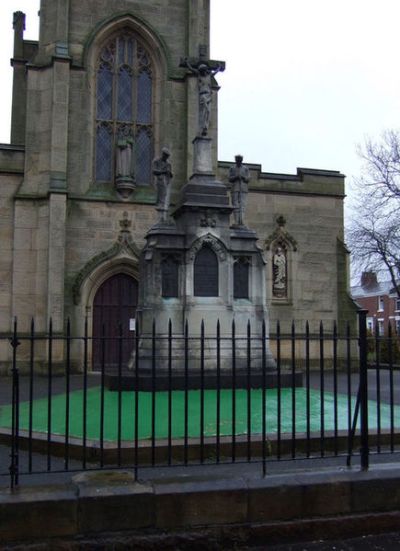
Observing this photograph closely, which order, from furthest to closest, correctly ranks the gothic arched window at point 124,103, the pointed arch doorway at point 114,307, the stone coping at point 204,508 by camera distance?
the gothic arched window at point 124,103 < the pointed arch doorway at point 114,307 < the stone coping at point 204,508

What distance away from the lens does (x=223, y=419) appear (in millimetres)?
8188

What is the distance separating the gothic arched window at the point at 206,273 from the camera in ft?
42.7

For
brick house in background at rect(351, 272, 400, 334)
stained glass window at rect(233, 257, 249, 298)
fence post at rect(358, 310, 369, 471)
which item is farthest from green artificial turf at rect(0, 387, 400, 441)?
brick house in background at rect(351, 272, 400, 334)

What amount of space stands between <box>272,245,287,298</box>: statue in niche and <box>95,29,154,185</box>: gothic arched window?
5.33 m

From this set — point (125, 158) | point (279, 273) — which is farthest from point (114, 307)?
point (279, 273)

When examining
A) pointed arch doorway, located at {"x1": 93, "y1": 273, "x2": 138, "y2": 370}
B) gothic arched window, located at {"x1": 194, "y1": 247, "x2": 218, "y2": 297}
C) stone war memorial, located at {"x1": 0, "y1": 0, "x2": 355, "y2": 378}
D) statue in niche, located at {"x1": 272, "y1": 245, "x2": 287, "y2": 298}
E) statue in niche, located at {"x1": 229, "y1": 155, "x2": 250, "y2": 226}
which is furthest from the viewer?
statue in niche, located at {"x1": 272, "y1": 245, "x2": 287, "y2": 298}

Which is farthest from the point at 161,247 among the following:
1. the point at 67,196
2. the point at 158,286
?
the point at 67,196

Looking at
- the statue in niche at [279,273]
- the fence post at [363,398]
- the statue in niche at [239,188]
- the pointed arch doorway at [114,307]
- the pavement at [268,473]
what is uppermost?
the statue in niche at [239,188]

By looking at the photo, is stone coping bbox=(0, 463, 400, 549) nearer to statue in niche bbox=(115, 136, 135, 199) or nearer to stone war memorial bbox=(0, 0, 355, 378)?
stone war memorial bbox=(0, 0, 355, 378)

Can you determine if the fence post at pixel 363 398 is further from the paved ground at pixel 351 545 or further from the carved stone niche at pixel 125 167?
the carved stone niche at pixel 125 167

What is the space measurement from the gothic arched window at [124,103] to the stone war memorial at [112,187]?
0.04m

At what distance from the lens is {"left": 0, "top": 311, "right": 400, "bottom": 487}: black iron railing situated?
17.1 ft

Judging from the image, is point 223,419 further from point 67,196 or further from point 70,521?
point 67,196

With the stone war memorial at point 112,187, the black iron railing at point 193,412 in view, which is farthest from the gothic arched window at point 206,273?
the stone war memorial at point 112,187
